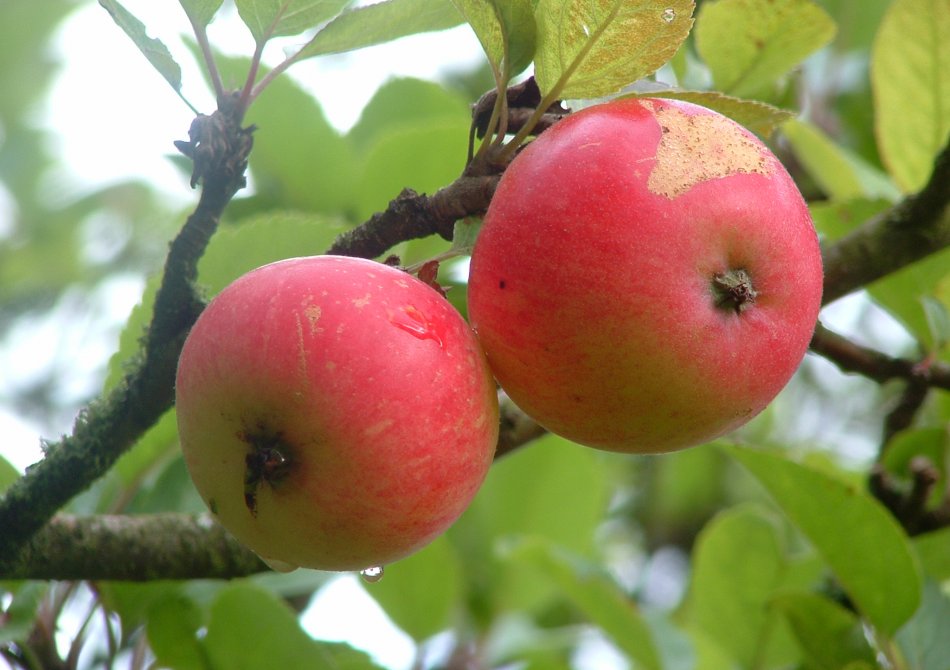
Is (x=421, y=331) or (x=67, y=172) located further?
(x=67, y=172)

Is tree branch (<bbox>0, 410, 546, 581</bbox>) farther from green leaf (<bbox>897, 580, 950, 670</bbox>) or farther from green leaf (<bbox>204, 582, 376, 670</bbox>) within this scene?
green leaf (<bbox>897, 580, 950, 670</bbox>)

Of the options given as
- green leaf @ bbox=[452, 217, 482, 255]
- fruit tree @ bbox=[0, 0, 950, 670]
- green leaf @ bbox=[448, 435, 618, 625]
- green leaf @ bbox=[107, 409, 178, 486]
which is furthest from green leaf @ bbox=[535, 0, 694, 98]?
green leaf @ bbox=[448, 435, 618, 625]

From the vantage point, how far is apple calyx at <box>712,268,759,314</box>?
94cm

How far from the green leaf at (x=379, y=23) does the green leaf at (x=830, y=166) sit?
2.99ft

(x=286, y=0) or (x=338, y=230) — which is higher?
(x=286, y=0)

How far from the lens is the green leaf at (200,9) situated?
107 centimetres

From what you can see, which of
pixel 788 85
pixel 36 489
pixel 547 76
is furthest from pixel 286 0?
pixel 788 85

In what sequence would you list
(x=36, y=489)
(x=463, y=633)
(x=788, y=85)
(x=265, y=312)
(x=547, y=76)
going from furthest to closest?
(x=463, y=633)
(x=788, y=85)
(x=36, y=489)
(x=547, y=76)
(x=265, y=312)

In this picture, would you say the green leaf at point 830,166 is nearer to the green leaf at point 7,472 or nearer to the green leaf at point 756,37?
the green leaf at point 756,37

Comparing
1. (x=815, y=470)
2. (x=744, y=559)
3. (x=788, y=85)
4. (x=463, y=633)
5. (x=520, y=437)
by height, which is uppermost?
(x=520, y=437)

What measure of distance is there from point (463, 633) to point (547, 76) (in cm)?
176

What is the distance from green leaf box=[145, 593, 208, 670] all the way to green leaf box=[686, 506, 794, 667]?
38.6 inches

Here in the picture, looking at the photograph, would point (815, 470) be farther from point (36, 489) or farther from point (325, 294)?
point (36, 489)

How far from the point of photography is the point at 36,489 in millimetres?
1204
